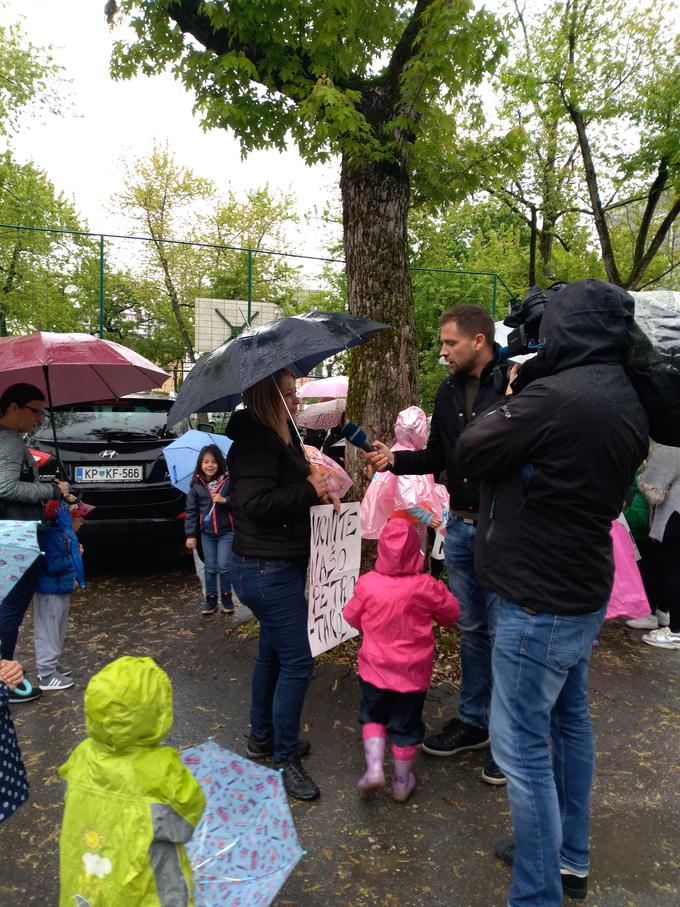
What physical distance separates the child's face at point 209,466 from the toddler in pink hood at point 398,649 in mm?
2859

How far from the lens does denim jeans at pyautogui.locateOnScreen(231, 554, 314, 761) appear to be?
2.90 m

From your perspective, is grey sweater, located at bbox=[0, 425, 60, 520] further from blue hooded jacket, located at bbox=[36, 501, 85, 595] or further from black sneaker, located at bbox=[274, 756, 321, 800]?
black sneaker, located at bbox=[274, 756, 321, 800]

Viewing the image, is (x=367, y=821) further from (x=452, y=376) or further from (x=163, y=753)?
(x=452, y=376)

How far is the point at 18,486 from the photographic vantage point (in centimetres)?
368

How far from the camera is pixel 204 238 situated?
31.7m

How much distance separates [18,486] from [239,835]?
2.36 meters

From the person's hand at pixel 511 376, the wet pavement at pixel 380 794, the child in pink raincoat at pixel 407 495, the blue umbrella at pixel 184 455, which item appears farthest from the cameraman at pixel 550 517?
the blue umbrella at pixel 184 455

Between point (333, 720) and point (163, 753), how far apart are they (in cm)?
200

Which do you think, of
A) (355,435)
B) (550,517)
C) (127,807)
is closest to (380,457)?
(355,435)

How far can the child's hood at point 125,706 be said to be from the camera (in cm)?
173

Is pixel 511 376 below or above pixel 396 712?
above

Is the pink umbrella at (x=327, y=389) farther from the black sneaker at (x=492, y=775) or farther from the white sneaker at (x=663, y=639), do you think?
the black sneaker at (x=492, y=775)

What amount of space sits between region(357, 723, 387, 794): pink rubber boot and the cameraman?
81 cm

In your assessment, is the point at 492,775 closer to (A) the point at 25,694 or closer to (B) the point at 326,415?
(A) the point at 25,694
